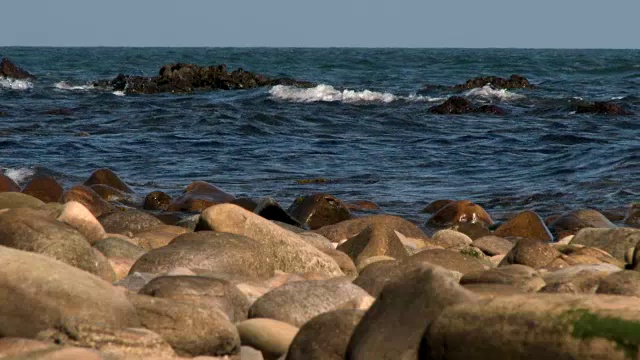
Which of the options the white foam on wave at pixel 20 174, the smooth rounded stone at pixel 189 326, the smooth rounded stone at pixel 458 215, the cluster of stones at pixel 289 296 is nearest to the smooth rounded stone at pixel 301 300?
the cluster of stones at pixel 289 296

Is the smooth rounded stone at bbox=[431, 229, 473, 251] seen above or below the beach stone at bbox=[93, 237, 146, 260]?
below

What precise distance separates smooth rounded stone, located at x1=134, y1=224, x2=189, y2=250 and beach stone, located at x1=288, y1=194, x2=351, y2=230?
5.89 ft

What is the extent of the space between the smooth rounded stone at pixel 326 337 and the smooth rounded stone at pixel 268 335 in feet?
0.55

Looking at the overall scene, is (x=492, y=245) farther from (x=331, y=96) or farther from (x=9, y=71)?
(x=9, y=71)

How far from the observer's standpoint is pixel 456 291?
397 centimetres

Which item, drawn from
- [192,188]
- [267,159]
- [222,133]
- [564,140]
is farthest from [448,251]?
[222,133]

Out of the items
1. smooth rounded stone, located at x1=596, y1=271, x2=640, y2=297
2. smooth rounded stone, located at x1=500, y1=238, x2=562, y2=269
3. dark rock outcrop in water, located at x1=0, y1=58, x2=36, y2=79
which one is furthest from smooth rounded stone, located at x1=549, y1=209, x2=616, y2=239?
dark rock outcrop in water, located at x1=0, y1=58, x2=36, y2=79

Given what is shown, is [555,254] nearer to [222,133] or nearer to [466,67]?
[222,133]

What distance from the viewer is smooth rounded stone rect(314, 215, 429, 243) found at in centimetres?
870

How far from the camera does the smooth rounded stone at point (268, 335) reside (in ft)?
14.6

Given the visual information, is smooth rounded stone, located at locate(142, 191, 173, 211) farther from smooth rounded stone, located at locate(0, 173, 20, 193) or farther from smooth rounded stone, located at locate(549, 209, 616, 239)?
smooth rounded stone, located at locate(549, 209, 616, 239)

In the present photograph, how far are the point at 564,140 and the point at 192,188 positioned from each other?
8.34 meters

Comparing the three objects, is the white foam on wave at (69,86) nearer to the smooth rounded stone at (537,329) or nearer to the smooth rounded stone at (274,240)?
the smooth rounded stone at (274,240)

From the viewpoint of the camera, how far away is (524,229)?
963 cm
